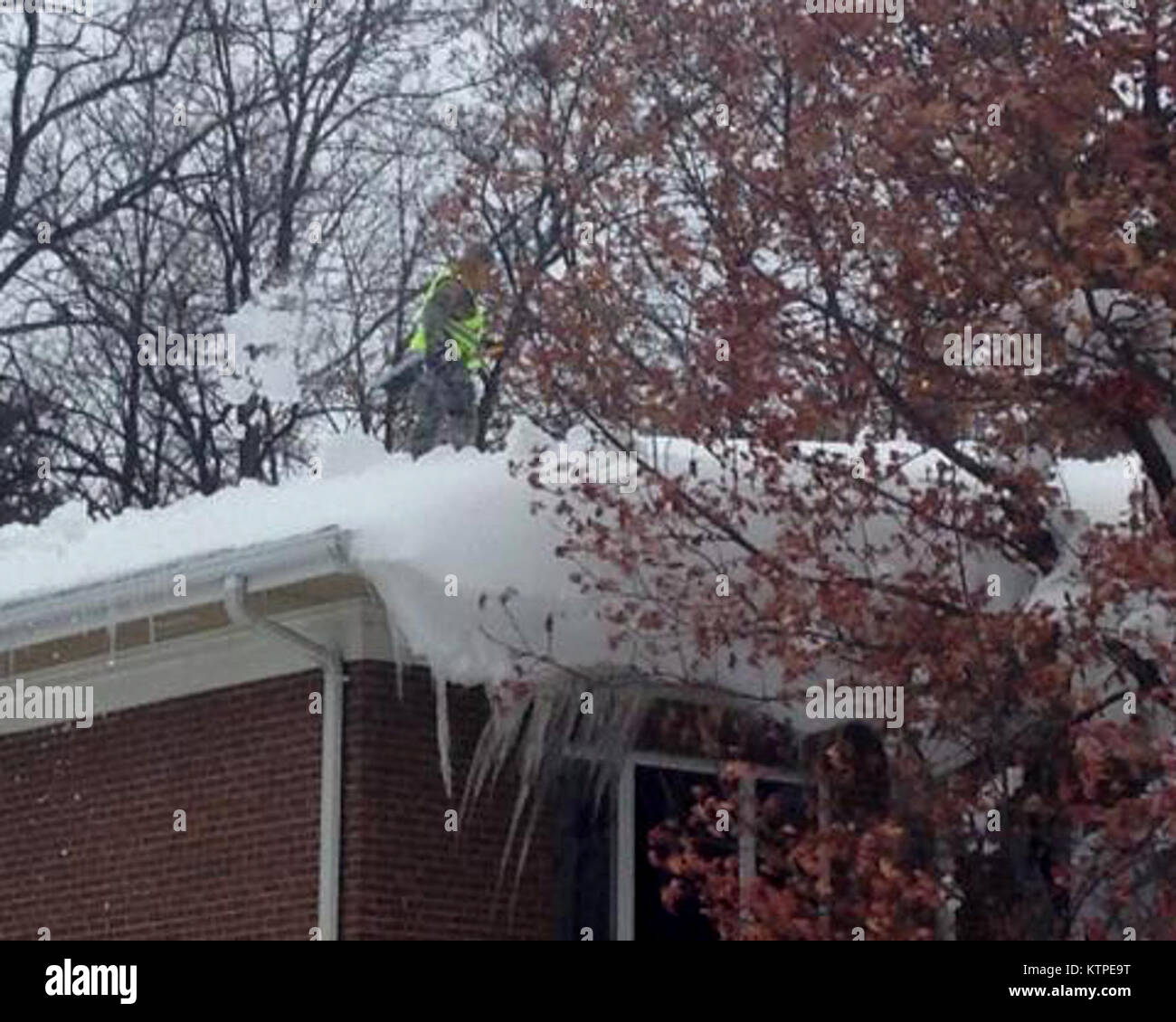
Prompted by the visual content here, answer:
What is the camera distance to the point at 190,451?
91.9 ft

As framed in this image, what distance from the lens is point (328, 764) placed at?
437 inches

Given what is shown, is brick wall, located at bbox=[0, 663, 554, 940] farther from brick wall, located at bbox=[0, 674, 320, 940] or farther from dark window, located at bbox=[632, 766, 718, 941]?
dark window, located at bbox=[632, 766, 718, 941]

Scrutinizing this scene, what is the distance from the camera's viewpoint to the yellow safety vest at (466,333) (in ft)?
38.1

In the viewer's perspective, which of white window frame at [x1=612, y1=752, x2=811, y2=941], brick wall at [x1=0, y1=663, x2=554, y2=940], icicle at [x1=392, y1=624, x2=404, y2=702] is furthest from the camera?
white window frame at [x1=612, y1=752, x2=811, y2=941]

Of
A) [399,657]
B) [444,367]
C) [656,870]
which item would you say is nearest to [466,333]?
[444,367]

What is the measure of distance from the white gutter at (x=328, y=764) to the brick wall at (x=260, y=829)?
4cm

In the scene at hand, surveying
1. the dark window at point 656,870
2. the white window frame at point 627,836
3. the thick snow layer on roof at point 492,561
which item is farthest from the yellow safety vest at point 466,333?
the dark window at point 656,870

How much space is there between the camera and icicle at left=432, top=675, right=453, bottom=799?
419 inches

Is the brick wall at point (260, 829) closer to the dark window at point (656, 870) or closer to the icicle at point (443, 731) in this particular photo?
the icicle at point (443, 731)

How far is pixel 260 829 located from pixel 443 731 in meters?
1.19

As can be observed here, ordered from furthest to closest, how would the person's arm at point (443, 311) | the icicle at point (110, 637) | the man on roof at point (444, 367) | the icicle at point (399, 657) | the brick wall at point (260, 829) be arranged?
the person's arm at point (443, 311) → the man on roof at point (444, 367) → the icicle at point (110, 637) → the brick wall at point (260, 829) → the icicle at point (399, 657)

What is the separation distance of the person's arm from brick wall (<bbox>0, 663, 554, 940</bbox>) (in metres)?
2.14

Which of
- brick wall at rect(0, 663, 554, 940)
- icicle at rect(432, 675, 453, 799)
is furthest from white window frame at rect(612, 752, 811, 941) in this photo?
icicle at rect(432, 675, 453, 799)

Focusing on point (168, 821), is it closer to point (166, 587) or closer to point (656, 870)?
point (166, 587)
